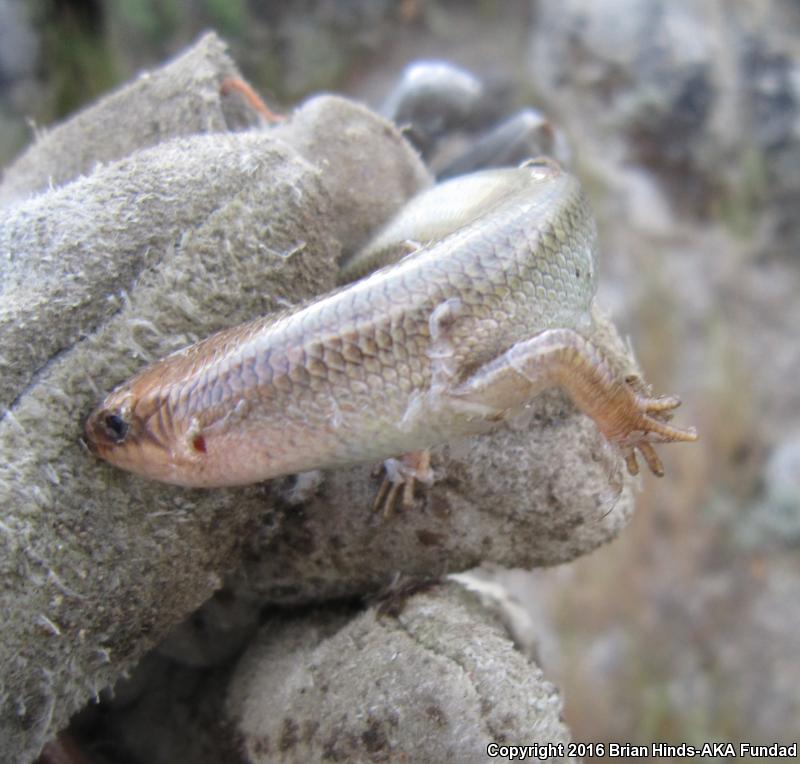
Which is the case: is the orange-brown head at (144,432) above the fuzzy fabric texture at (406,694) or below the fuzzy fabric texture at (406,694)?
above

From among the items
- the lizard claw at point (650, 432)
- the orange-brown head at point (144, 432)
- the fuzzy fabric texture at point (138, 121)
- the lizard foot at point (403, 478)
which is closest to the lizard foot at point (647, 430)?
the lizard claw at point (650, 432)

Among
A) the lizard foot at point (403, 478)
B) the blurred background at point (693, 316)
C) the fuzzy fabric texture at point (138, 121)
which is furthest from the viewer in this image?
the blurred background at point (693, 316)

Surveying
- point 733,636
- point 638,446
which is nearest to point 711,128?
point 733,636

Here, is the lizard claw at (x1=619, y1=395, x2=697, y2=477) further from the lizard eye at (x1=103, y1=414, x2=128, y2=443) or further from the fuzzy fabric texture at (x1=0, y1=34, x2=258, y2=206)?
the fuzzy fabric texture at (x1=0, y1=34, x2=258, y2=206)

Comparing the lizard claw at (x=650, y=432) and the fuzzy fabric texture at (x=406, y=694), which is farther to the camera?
the lizard claw at (x=650, y=432)

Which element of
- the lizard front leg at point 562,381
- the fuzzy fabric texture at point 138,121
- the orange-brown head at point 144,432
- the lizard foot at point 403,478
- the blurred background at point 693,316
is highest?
the fuzzy fabric texture at point 138,121

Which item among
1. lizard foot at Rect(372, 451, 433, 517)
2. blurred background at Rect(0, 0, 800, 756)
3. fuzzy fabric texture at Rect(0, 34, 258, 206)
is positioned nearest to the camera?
lizard foot at Rect(372, 451, 433, 517)

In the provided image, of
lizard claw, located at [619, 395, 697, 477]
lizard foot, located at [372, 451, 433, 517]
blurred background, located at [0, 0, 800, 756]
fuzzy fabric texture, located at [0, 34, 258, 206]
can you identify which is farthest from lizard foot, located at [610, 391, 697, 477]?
blurred background, located at [0, 0, 800, 756]

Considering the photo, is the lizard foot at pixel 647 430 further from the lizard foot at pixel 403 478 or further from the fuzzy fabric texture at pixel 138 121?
the fuzzy fabric texture at pixel 138 121

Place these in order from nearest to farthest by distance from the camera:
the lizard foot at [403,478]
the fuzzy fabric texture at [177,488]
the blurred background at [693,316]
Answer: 1. the fuzzy fabric texture at [177,488]
2. the lizard foot at [403,478]
3. the blurred background at [693,316]

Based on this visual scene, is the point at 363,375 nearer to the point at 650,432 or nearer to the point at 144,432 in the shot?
the point at 144,432
